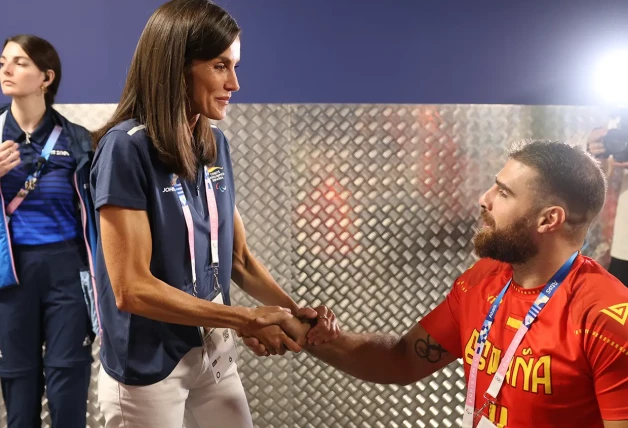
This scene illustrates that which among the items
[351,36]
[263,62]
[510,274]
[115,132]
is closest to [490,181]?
[351,36]

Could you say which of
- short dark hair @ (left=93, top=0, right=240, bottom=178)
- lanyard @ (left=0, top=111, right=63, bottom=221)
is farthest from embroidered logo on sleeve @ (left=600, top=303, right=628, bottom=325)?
lanyard @ (left=0, top=111, right=63, bottom=221)

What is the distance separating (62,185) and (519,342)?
8.31 ft

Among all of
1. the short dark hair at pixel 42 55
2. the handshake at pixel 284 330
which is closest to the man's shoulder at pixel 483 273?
the handshake at pixel 284 330

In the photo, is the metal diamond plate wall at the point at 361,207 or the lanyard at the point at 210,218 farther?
the metal diamond plate wall at the point at 361,207

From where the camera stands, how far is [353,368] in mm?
2717

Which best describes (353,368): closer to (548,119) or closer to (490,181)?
(490,181)

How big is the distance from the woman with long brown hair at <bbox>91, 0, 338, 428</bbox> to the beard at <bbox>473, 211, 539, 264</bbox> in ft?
2.42

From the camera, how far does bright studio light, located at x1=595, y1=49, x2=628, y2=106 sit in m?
4.33

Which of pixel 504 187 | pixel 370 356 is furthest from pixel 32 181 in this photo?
pixel 504 187

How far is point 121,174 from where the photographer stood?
1.98 metres

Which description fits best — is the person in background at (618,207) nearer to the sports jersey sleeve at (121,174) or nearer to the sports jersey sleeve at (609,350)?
the sports jersey sleeve at (609,350)

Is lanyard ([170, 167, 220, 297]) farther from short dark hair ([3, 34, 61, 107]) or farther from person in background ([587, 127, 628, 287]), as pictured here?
person in background ([587, 127, 628, 287])

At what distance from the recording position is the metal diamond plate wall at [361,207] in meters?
4.21

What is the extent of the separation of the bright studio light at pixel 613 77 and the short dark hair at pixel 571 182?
92.3 inches
